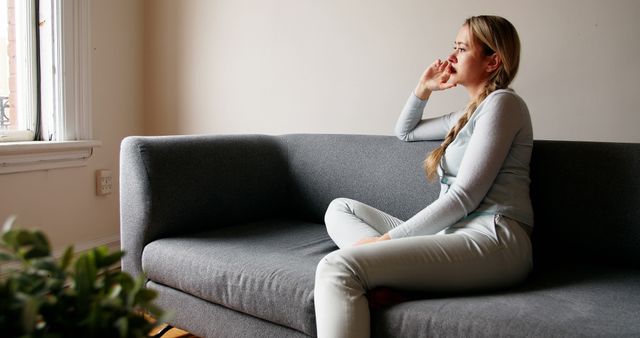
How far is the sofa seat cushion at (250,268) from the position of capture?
146 cm

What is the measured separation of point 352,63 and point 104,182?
137 centimetres

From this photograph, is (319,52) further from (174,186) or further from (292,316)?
(292,316)

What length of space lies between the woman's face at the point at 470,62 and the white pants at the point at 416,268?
0.45 m

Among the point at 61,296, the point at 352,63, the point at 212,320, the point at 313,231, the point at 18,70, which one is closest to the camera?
the point at 61,296

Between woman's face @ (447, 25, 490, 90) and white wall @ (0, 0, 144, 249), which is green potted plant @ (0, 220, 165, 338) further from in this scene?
white wall @ (0, 0, 144, 249)

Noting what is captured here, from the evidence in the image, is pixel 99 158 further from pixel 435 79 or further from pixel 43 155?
pixel 435 79

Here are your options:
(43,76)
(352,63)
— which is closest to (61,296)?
(352,63)

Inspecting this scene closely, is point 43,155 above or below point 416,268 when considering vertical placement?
above

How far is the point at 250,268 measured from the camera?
1.58m

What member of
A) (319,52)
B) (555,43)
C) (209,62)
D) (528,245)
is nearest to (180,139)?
(319,52)

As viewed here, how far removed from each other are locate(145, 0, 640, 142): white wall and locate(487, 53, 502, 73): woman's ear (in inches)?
16.8

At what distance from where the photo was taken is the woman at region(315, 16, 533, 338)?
131 centimetres

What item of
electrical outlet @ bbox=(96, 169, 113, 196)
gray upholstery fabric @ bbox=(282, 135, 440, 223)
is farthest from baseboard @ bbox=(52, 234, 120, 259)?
gray upholstery fabric @ bbox=(282, 135, 440, 223)

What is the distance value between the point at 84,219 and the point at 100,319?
2.31 meters
